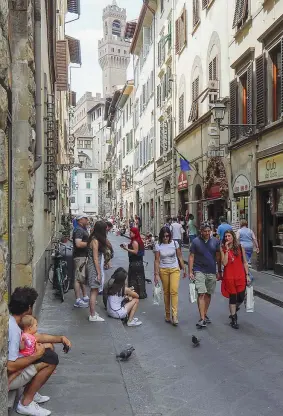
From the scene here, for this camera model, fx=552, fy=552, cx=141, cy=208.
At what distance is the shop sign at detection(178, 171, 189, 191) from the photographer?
26308 mm

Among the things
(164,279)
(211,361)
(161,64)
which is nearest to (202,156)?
(161,64)

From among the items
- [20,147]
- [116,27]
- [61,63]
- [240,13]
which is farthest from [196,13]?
[116,27]

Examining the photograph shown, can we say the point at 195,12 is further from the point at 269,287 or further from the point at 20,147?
the point at 20,147

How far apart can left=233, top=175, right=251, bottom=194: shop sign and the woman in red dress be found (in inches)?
331

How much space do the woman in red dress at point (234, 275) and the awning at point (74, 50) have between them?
31.3 metres

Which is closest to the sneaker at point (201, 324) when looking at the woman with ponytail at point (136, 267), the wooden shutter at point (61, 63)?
the woman with ponytail at point (136, 267)

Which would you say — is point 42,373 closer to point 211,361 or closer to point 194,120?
point 211,361

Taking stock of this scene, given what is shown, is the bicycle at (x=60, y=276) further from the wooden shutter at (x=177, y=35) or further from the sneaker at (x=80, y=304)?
the wooden shutter at (x=177, y=35)

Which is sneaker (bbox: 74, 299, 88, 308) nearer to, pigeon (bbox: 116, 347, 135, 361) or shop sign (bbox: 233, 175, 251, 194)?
pigeon (bbox: 116, 347, 135, 361)

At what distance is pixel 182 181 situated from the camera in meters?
26.9

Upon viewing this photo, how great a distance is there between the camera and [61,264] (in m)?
11.5

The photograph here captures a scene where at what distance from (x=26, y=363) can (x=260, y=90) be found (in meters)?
13.1

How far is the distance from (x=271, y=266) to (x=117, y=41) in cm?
12437

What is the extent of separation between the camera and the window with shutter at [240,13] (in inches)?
674
